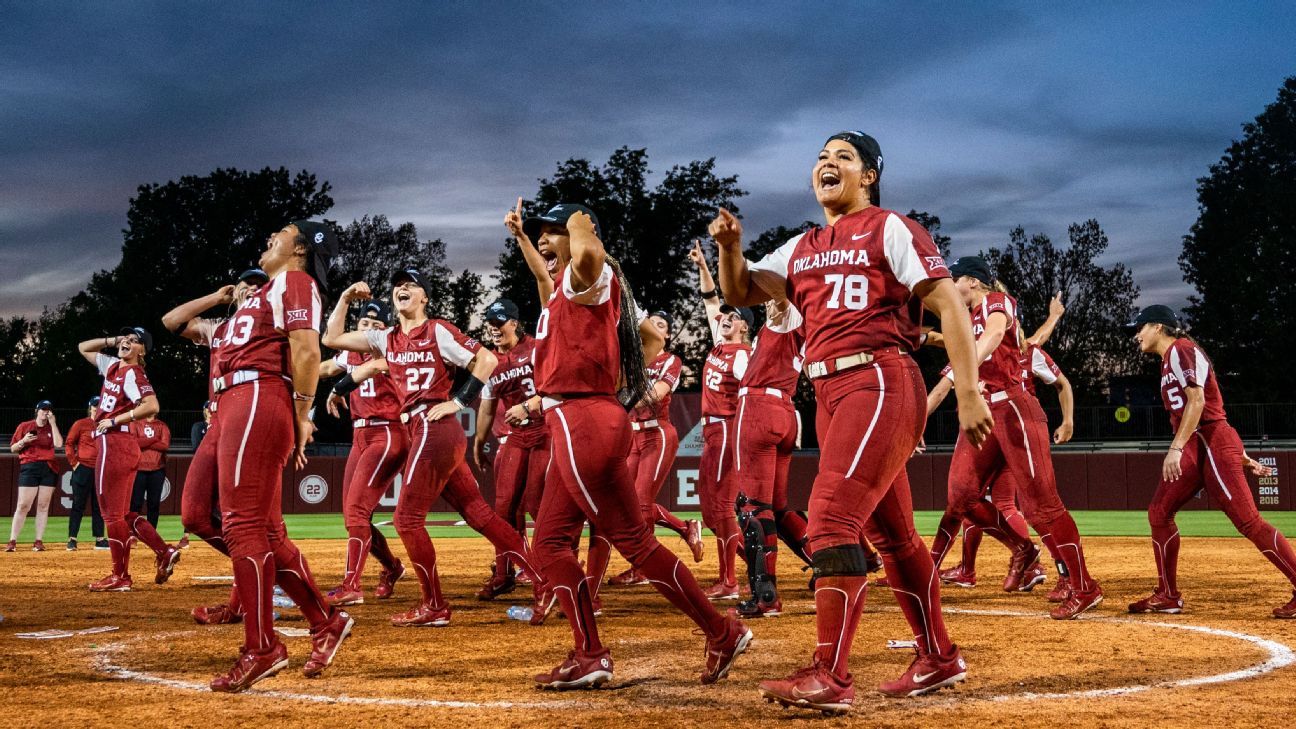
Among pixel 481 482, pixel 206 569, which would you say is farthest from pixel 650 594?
pixel 481 482

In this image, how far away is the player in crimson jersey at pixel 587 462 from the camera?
17.7ft

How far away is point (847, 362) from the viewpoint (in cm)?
484

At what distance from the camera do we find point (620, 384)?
19.2ft

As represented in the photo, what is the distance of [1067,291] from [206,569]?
44.6m

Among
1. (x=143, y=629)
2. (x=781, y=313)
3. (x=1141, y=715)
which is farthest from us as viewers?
(x=781, y=313)

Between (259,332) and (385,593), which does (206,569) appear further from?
(259,332)

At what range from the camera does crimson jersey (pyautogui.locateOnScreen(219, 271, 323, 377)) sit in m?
5.71

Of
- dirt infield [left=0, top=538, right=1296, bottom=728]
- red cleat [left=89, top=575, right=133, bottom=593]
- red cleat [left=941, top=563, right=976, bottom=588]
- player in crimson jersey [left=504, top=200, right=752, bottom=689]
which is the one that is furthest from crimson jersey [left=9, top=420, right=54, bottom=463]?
player in crimson jersey [left=504, top=200, right=752, bottom=689]

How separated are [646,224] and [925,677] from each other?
45112mm

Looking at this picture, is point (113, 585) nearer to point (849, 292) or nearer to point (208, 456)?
point (208, 456)

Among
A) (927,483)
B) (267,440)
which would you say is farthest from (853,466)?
(927,483)

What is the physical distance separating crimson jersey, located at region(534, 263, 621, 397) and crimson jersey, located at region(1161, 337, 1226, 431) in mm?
5020

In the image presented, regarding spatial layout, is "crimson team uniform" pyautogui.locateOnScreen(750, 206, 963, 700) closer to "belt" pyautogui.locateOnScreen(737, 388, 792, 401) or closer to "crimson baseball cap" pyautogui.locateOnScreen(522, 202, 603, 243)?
"crimson baseball cap" pyautogui.locateOnScreen(522, 202, 603, 243)

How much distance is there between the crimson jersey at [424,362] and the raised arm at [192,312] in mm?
1466
